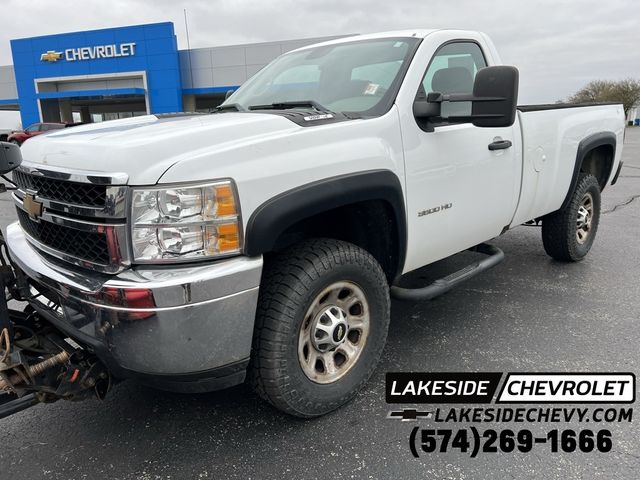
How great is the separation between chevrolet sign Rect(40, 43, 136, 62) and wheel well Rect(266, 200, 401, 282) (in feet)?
109

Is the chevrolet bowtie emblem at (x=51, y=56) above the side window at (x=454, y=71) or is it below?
above

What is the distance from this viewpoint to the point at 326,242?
2.52 metres

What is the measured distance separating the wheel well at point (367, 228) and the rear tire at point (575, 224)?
2575 millimetres

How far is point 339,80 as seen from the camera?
3.20m

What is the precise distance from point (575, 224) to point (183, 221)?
4.09 meters

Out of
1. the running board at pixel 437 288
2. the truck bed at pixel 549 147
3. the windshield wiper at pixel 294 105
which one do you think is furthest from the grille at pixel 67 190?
the truck bed at pixel 549 147

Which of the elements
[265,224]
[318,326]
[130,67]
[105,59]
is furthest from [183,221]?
[105,59]

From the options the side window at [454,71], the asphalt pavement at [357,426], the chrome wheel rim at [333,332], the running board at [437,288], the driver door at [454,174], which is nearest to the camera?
the asphalt pavement at [357,426]

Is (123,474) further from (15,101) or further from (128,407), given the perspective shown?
(15,101)

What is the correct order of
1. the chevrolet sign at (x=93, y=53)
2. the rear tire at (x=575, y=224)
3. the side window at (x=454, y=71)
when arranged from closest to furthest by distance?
the side window at (x=454, y=71)
the rear tire at (x=575, y=224)
the chevrolet sign at (x=93, y=53)

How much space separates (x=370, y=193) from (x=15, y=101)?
44.3 metres

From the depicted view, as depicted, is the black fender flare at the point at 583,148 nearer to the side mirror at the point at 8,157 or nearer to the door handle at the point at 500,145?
the door handle at the point at 500,145

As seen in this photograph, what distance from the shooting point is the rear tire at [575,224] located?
4.71m

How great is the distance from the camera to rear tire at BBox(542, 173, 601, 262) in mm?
4715
